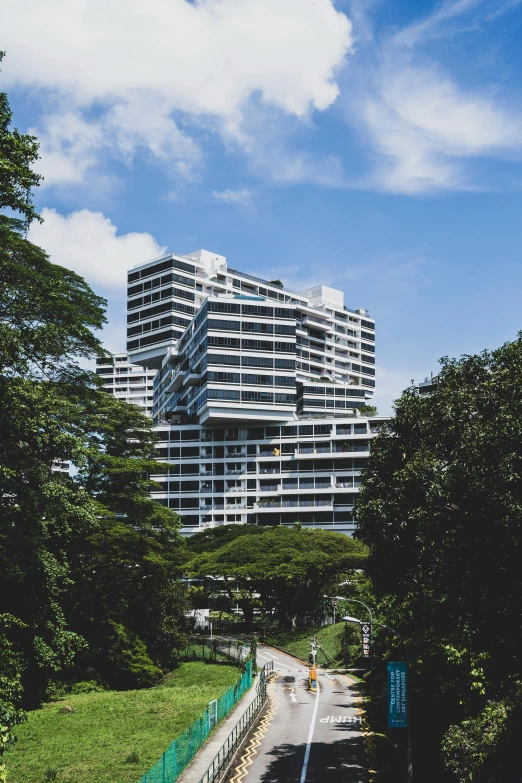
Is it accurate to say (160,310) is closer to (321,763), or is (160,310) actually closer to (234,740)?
(234,740)

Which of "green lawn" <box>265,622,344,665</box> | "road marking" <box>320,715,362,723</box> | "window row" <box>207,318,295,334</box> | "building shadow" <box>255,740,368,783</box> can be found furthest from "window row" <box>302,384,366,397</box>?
"building shadow" <box>255,740,368,783</box>

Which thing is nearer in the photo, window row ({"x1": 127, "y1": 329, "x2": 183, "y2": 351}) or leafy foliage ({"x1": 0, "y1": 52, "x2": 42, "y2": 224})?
leafy foliage ({"x1": 0, "y1": 52, "x2": 42, "y2": 224})

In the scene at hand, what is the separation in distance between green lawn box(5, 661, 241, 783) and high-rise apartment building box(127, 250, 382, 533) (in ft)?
221

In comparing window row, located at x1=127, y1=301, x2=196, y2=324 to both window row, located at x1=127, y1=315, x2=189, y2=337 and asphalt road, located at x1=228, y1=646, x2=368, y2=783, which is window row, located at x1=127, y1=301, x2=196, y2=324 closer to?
window row, located at x1=127, y1=315, x2=189, y2=337

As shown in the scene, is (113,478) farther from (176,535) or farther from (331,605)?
Answer: (331,605)

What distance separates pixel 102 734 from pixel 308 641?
164ft

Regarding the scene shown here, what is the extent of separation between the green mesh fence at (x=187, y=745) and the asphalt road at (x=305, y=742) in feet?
5.43

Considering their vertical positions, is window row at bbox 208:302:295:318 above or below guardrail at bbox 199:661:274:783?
above

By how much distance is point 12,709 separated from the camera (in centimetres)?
1942

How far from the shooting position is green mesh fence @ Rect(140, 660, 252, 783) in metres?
21.4

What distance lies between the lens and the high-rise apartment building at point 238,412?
360 ft

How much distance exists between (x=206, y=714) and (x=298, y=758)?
13.0ft

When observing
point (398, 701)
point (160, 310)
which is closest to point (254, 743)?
point (398, 701)

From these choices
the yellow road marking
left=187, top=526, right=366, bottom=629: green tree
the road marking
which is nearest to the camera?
the yellow road marking
